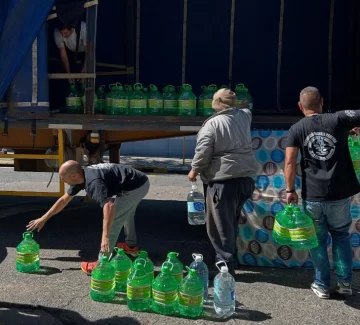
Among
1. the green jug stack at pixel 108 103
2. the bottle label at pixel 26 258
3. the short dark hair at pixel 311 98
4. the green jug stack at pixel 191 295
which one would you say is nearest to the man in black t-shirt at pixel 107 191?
the bottle label at pixel 26 258

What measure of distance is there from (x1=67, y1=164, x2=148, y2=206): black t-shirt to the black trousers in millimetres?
Result: 779

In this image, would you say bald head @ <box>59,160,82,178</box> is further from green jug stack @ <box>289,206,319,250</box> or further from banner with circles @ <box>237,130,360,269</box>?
green jug stack @ <box>289,206,319,250</box>

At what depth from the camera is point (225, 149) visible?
16.4 feet

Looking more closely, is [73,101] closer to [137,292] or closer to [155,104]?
[155,104]

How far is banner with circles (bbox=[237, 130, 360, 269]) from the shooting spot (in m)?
5.57

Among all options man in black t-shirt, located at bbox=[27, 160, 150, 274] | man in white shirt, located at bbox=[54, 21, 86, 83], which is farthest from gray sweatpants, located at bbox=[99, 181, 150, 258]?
man in white shirt, located at bbox=[54, 21, 86, 83]

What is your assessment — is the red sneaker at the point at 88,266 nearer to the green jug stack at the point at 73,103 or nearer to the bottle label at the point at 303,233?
the bottle label at the point at 303,233

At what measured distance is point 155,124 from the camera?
6305 millimetres

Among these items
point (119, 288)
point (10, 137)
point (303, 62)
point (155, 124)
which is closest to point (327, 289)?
point (119, 288)

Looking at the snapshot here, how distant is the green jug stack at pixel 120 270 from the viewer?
4.85 m

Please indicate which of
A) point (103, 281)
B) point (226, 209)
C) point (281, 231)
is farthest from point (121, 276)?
point (281, 231)

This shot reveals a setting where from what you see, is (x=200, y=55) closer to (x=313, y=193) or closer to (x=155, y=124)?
(x=155, y=124)

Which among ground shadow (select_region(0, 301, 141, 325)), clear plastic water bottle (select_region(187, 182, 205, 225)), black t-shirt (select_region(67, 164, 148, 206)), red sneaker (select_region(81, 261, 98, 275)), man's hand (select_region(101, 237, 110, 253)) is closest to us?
ground shadow (select_region(0, 301, 141, 325))

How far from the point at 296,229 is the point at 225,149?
93 cm
